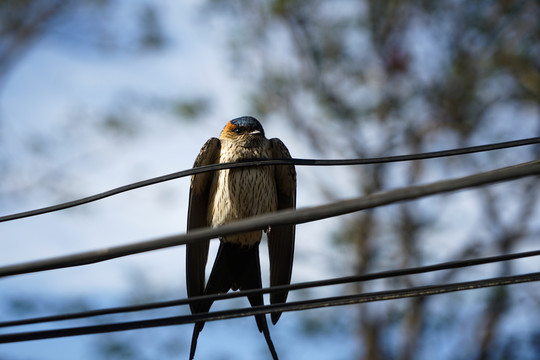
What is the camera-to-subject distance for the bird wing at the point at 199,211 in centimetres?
463

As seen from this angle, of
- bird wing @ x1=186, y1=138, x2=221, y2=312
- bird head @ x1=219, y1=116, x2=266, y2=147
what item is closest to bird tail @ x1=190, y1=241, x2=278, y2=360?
bird wing @ x1=186, y1=138, x2=221, y2=312

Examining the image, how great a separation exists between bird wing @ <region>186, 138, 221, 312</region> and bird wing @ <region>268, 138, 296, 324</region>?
509mm

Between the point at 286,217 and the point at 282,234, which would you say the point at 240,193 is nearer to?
the point at 282,234

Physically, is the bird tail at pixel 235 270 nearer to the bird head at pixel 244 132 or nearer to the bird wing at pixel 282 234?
the bird wing at pixel 282 234

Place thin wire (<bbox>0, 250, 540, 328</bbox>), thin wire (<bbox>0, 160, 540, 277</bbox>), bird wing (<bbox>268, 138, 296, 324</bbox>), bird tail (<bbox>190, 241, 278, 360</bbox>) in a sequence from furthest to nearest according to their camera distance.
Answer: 1. bird wing (<bbox>268, 138, 296, 324</bbox>)
2. bird tail (<bbox>190, 241, 278, 360</bbox>)
3. thin wire (<bbox>0, 250, 540, 328</bbox>)
4. thin wire (<bbox>0, 160, 540, 277</bbox>)

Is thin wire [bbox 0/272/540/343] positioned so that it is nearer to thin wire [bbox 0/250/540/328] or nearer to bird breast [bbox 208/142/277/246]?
thin wire [bbox 0/250/540/328]

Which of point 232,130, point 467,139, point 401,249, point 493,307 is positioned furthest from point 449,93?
point 232,130

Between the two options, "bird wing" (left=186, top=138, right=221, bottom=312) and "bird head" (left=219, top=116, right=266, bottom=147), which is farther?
"bird head" (left=219, top=116, right=266, bottom=147)

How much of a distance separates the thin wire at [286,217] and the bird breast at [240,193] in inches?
95.3

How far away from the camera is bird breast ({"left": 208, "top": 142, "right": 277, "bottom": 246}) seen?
16.0 ft

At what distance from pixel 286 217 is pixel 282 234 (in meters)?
2.75

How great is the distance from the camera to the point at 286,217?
222 cm

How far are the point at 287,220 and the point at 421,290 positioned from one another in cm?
101

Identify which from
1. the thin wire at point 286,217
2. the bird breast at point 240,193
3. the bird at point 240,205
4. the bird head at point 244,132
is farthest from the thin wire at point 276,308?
the bird head at point 244,132
